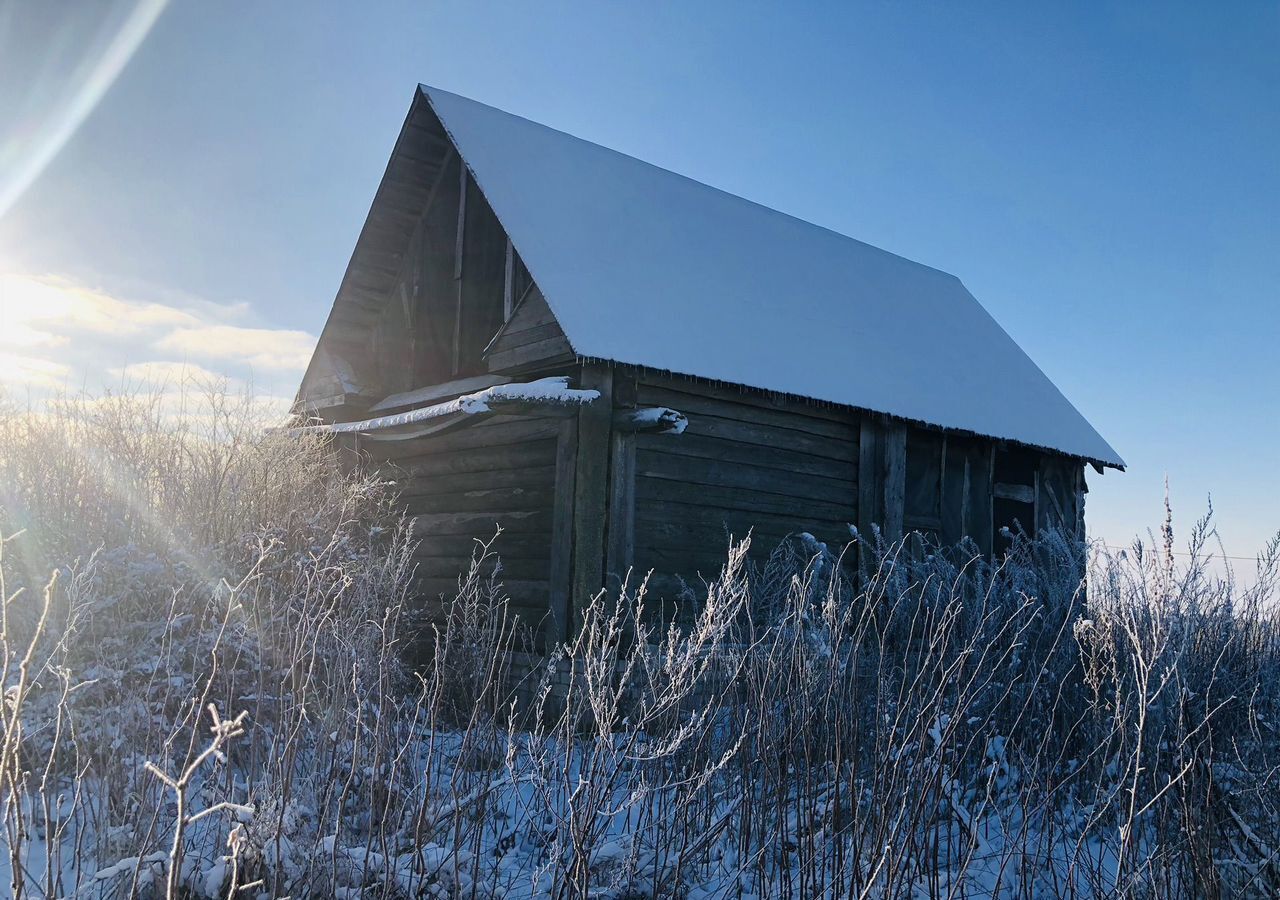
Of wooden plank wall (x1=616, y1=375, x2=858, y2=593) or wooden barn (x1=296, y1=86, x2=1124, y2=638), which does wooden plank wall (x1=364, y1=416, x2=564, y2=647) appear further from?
wooden plank wall (x1=616, y1=375, x2=858, y2=593)

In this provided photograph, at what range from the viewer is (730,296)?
9.80m

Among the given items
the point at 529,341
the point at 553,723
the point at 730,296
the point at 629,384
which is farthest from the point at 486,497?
the point at 730,296

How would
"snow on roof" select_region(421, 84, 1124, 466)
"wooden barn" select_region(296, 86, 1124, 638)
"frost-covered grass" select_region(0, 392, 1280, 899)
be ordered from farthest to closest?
1. "snow on roof" select_region(421, 84, 1124, 466)
2. "wooden barn" select_region(296, 86, 1124, 638)
3. "frost-covered grass" select_region(0, 392, 1280, 899)

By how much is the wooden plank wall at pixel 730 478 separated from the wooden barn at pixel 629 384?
0.8 inches

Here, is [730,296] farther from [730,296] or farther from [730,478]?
[730,478]

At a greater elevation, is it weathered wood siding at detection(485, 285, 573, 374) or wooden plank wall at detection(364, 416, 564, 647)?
weathered wood siding at detection(485, 285, 573, 374)

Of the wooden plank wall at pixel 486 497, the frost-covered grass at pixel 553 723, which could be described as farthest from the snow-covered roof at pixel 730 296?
the frost-covered grass at pixel 553 723

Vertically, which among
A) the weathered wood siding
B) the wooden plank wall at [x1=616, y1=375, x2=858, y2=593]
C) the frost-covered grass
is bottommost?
the frost-covered grass

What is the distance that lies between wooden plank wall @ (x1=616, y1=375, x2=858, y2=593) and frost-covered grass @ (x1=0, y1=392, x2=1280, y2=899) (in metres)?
0.43

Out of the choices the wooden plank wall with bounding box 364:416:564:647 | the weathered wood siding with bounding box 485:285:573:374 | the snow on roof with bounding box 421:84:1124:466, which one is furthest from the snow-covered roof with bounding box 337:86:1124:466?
the wooden plank wall with bounding box 364:416:564:647

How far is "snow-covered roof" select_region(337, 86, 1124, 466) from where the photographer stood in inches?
328

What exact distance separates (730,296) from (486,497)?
3074mm

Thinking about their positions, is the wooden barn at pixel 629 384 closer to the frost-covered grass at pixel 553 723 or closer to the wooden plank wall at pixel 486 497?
the wooden plank wall at pixel 486 497

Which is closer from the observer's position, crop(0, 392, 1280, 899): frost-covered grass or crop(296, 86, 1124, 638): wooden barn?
crop(0, 392, 1280, 899): frost-covered grass
